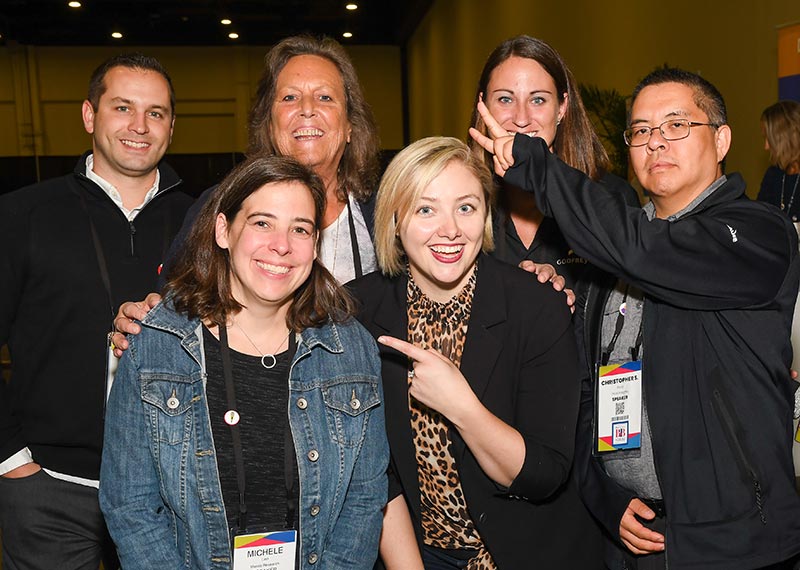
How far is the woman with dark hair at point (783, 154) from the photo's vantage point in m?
4.69

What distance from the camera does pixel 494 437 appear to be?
1.94m

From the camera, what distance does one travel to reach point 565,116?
282 cm

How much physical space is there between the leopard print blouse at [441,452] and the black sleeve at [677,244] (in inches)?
16.2

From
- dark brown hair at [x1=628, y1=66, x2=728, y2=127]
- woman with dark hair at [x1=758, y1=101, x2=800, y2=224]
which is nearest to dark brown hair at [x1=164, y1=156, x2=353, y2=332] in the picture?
dark brown hair at [x1=628, y1=66, x2=728, y2=127]

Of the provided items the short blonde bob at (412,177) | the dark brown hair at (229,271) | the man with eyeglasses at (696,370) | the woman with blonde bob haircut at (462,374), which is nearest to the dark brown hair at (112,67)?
the dark brown hair at (229,271)

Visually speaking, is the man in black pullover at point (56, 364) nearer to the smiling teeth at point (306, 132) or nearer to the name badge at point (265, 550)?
the smiling teeth at point (306, 132)

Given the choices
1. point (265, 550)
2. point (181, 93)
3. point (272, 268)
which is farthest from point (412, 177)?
point (181, 93)

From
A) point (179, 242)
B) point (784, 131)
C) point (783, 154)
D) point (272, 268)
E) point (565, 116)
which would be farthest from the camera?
point (783, 154)

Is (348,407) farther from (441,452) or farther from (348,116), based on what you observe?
(348,116)

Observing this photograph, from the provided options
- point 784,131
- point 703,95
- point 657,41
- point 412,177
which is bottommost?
point 412,177

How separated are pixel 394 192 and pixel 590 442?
905mm

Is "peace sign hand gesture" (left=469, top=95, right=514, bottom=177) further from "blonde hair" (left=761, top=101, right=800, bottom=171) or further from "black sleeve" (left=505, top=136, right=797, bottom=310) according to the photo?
"blonde hair" (left=761, top=101, right=800, bottom=171)

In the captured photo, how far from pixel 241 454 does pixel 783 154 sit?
14.0 feet

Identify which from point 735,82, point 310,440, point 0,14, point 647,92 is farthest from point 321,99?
point 0,14
